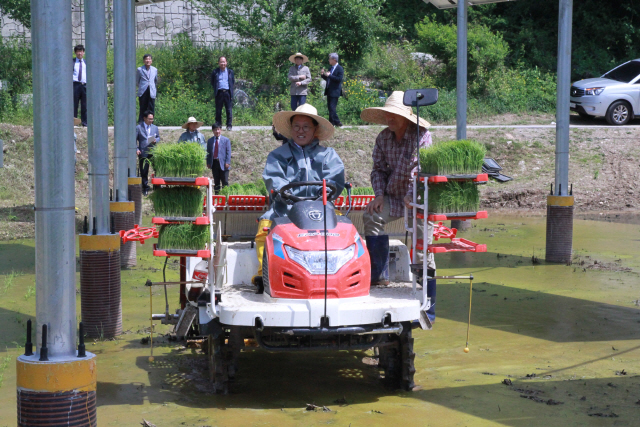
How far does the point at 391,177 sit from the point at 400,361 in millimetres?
1817

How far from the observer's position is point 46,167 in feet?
13.7

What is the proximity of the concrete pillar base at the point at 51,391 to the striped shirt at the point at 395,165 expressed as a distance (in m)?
3.62

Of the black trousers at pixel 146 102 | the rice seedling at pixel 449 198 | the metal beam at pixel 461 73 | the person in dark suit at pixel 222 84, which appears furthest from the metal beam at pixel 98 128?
the person in dark suit at pixel 222 84

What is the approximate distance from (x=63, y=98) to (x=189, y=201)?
2365mm

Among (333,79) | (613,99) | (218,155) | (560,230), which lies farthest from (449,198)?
(613,99)

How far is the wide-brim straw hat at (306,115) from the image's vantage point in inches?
265

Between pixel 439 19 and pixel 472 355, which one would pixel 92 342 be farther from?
pixel 439 19

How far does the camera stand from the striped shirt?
7090 mm

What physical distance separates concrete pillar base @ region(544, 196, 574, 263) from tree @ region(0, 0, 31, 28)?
72.1ft

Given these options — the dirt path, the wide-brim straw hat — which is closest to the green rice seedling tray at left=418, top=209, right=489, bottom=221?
the wide-brim straw hat

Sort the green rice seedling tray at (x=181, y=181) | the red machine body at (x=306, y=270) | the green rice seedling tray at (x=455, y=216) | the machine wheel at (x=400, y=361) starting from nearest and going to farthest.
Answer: the red machine body at (x=306, y=270), the machine wheel at (x=400, y=361), the green rice seedling tray at (x=455, y=216), the green rice seedling tray at (x=181, y=181)

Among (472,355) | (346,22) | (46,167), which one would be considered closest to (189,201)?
(46,167)

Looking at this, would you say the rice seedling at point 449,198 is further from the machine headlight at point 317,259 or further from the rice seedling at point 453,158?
the machine headlight at point 317,259

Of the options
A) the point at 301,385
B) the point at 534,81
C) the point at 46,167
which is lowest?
the point at 301,385
